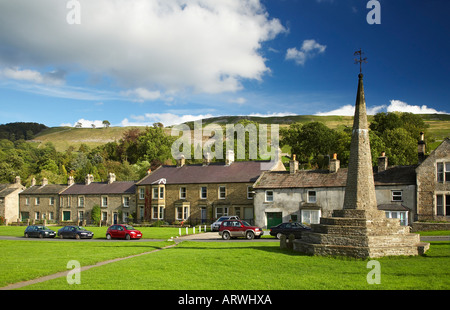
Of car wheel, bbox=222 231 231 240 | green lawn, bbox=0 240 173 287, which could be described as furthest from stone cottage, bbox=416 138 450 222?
green lawn, bbox=0 240 173 287

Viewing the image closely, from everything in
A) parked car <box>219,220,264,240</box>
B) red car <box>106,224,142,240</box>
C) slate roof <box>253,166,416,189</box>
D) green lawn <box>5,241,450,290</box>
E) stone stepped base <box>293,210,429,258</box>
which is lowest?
red car <box>106,224,142,240</box>

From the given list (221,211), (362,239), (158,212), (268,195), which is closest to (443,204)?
(268,195)

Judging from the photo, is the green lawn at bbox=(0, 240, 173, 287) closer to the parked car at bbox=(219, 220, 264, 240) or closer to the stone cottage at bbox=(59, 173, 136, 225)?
the parked car at bbox=(219, 220, 264, 240)

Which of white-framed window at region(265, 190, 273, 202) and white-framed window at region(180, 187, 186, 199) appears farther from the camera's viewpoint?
white-framed window at region(180, 187, 186, 199)

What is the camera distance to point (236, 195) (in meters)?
50.8

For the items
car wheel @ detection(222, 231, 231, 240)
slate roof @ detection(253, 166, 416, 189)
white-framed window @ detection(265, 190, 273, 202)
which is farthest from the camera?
white-framed window @ detection(265, 190, 273, 202)

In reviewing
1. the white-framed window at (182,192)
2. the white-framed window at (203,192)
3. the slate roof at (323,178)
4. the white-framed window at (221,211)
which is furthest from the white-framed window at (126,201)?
the slate roof at (323,178)

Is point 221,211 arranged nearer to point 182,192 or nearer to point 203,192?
point 203,192

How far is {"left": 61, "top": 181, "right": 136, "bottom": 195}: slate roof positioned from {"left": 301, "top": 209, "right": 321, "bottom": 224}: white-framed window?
91.7ft

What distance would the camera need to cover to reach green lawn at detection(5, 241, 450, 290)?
13.6m

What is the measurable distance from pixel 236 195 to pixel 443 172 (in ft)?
79.0

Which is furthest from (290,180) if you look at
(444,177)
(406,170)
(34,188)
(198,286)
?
(34,188)

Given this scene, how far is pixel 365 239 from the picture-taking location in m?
19.3
